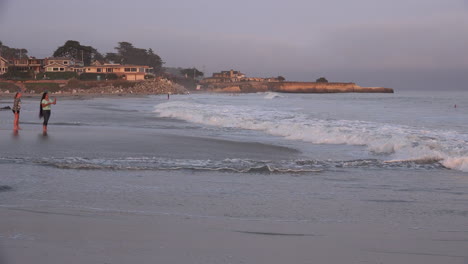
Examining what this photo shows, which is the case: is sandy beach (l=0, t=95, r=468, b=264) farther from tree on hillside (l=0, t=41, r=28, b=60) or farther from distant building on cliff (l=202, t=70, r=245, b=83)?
distant building on cliff (l=202, t=70, r=245, b=83)

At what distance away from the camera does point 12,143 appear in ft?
38.5

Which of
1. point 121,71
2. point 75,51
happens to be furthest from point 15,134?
point 75,51

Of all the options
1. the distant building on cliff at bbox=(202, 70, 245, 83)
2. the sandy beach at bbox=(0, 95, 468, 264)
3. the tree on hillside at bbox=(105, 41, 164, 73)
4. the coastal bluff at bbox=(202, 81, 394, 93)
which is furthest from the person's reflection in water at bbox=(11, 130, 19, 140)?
the distant building on cliff at bbox=(202, 70, 245, 83)

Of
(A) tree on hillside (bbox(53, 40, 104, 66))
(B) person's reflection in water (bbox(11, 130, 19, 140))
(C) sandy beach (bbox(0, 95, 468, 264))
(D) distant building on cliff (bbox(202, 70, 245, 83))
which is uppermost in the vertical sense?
(A) tree on hillside (bbox(53, 40, 104, 66))

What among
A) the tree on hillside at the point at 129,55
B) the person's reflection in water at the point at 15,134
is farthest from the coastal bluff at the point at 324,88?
the person's reflection in water at the point at 15,134

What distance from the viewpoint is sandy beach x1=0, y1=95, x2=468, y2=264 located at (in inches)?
161

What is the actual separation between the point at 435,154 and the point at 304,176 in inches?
145

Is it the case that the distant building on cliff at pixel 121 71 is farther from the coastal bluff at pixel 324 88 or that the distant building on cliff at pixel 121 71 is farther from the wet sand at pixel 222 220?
the wet sand at pixel 222 220

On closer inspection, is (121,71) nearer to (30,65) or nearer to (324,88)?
(30,65)

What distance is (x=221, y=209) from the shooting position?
18.7ft

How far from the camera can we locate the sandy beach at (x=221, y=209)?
408 cm

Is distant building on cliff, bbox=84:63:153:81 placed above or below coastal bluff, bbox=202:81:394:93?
above

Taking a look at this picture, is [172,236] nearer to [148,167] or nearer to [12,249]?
[12,249]

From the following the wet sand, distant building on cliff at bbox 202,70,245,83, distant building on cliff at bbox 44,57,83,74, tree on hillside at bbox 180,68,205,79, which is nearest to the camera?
the wet sand
